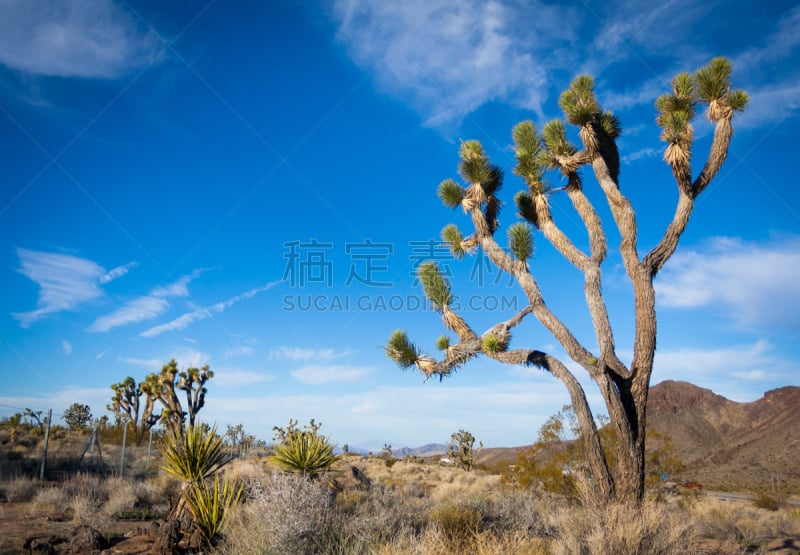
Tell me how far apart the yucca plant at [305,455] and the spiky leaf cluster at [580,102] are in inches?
348

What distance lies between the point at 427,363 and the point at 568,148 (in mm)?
5438

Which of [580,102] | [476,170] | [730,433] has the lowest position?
[730,433]

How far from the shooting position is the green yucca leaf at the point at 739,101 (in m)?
10.4

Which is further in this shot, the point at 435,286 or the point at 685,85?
the point at 435,286

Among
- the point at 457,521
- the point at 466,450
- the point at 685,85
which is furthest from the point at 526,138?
the point at 466,450

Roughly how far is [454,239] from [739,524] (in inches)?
413

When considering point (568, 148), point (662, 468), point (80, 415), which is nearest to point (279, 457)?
point (568, 148)

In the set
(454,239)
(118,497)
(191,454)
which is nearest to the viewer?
(191,454)

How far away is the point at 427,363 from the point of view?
37.4ft

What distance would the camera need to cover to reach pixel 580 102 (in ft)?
37.0

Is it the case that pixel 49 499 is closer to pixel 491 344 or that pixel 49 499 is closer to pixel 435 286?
pixel 435 286

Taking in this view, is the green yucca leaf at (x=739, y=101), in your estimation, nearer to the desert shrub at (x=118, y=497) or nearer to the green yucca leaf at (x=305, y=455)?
the green yucca leaf at (x=305, y=455)

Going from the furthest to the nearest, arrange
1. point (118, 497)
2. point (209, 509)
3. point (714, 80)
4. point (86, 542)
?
point (118, 497) < point (714, 80) < point (86, 542) < point (209, 509)

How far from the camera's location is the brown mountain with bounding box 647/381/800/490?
43.9m
